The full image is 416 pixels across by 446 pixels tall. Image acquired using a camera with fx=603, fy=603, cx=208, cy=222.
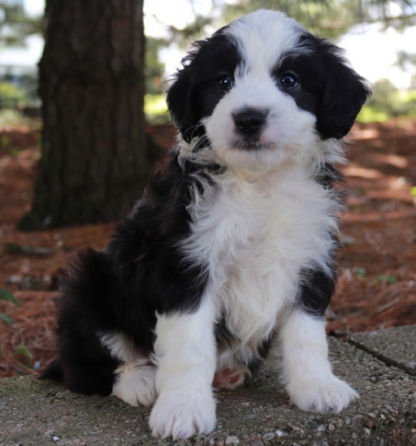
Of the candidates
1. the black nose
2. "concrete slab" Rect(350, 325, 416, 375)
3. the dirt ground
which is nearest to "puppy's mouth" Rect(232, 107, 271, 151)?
the black nose

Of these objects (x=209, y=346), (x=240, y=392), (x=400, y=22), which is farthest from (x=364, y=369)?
(x=400, y=22)

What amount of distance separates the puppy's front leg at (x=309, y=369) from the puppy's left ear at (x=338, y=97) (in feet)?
2.90

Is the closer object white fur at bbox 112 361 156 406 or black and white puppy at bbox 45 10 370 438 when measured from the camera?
black and white puppy at bbox 45 10 370 438

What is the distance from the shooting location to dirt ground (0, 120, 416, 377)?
4270 millimetres

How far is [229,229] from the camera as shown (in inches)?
107

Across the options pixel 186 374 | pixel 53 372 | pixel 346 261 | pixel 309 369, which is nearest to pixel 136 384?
pixel 186 374

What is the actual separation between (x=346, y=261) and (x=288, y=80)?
3372 mm

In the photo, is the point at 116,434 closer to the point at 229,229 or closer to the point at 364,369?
the point at 229,229

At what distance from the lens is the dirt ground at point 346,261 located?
14.0 feet

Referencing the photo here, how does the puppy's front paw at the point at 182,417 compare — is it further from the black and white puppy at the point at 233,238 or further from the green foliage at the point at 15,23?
the green foliage at the point at 15,23

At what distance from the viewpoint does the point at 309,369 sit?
281 cm

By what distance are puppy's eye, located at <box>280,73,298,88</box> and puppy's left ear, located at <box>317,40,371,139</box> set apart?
162 mm

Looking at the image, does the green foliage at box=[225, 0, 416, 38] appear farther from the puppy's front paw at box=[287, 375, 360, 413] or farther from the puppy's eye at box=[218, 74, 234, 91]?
the puppy's front paw at box=[287, 375, 360, 413]

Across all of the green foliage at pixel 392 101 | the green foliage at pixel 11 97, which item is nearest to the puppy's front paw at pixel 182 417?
the green foliage at pixel 11 97
